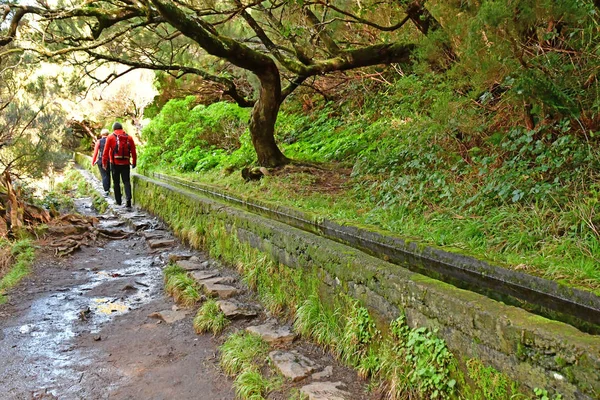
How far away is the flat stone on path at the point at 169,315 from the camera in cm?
503

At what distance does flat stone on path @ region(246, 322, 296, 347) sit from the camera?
4.08m

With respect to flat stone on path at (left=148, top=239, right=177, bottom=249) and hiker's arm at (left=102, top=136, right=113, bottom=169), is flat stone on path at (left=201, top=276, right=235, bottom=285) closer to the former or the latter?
flat stone on path at (left=148, top=239, right=177, bottom=249)

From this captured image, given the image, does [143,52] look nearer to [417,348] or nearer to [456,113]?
[456,113]

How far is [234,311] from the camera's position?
15.7 feet

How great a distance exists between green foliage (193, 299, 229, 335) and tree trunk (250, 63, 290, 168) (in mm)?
4470

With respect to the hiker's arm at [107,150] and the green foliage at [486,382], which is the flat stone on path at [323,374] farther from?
the hiker's arm at [107,150]

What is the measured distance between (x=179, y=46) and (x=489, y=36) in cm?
658

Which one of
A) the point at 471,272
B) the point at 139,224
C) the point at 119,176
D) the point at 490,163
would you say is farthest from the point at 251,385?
the point at 119,176

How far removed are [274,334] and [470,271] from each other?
1.76 m

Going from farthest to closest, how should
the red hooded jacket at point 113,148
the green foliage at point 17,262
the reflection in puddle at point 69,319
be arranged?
the red hooded jacket at point 113,148 < the green foliage at point 17,262 < the reflection in puddle at point 69,319

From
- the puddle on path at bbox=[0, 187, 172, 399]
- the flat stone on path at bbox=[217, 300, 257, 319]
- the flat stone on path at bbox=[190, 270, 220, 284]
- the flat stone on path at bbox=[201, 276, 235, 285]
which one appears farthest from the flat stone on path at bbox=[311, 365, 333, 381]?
the flat stone on path at bbox=[190, 270, 220, 284]

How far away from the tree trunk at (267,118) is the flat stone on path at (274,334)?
4902mm

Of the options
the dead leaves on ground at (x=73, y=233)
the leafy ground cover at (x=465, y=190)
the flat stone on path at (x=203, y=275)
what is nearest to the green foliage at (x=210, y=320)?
the flat stone on path at (x=203, y=275)

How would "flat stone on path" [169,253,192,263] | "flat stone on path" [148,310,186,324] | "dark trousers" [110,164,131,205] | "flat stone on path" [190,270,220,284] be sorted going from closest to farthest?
"flat stone on path" [148,310,186,324] → "flat stone on path" [190,270,220,284] → "flat stone on path" [169,253,192,263] → "dark trousers" [110,164,131,205]
